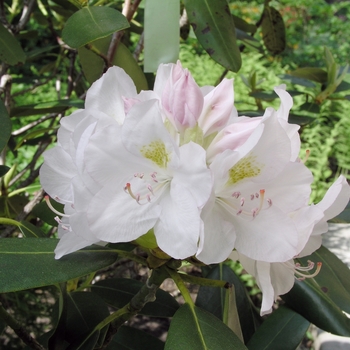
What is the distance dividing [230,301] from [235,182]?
0.19 meters

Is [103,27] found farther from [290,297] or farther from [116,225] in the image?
[290,297]

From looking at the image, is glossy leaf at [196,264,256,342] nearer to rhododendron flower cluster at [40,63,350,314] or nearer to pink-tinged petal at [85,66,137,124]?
rhododendron flower cluster at [40,63,350,314]

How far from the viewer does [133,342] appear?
831 mm

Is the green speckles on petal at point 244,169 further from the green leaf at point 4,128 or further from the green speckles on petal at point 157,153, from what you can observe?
the green leaf at point 4,128

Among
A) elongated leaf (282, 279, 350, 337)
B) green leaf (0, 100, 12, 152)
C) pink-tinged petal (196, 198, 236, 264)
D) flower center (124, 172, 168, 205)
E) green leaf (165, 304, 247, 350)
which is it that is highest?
flower center (124, 172, 168, 205)

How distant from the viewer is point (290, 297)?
29.1 inches

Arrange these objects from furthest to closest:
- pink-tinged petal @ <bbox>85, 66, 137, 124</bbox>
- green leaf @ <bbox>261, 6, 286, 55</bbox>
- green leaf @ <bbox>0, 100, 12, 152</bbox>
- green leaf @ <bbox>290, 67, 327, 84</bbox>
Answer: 1. green leaf @ <bbox>261, 6, 286, 55</bbox>
2. green leaf @ <bbox>290, 67, 327, 84</bbox>
3. green leaf @ <bbox>0, 100, 12, 152</bbox>
4. pink-tinged petal @ <bbox>85, 66, 137, 124</bbox>

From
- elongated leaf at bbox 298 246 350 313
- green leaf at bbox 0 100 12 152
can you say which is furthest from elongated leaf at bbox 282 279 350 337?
green leaf at bbox 0 100 12 152

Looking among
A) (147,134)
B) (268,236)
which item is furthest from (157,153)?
(268,236)

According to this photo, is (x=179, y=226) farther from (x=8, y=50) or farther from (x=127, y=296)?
(x=8, y=50)

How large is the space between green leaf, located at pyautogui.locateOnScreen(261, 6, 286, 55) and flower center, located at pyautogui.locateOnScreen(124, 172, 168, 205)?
3.49 feet

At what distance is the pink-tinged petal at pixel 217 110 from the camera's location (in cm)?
51

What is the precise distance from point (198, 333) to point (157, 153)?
0.22m

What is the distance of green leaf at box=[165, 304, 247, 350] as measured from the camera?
51cm
